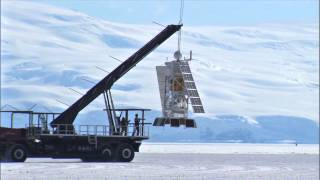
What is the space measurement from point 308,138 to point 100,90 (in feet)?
431

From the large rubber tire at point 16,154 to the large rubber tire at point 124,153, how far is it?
16.3 feet

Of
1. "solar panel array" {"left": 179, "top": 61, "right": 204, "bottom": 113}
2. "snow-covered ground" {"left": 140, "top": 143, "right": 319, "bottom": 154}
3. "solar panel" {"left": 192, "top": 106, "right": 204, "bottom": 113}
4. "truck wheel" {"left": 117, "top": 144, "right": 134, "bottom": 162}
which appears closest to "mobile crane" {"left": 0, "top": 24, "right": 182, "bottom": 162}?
"truck wheel" {"left": 117, "top": 144, "right": 134, "bottom": 162}

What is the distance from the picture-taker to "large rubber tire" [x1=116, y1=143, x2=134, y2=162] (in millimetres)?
56219

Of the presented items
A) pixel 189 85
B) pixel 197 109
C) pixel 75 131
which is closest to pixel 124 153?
pixel 75 131

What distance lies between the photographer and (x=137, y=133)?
57906mm

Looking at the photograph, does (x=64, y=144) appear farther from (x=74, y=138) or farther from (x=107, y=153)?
(x=107, y=153)

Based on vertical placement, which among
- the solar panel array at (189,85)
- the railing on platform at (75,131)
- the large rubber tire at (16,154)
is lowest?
the large rubber tire at (16,154)

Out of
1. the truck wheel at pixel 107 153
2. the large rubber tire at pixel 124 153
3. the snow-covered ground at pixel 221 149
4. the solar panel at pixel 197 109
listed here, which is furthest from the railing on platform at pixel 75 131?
the snow-covered ground at pixel 221 149

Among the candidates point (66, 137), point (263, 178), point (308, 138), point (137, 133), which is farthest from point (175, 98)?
point (308, 138)

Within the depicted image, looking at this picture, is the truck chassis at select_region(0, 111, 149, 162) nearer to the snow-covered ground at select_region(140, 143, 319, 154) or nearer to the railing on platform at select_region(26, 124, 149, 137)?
the railing on platform at select_region(26, 124, 149, 137)

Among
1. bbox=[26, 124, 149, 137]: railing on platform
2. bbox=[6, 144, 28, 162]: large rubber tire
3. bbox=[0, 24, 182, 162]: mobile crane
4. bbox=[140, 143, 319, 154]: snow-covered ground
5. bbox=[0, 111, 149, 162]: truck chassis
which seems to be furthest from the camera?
bbox=[140, 143, 319, 154]: snow-covered ground

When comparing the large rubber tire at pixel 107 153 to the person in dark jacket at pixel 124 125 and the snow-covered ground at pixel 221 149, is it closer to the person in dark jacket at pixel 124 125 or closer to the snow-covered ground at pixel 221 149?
the person in dark jacket at pixel 124 125

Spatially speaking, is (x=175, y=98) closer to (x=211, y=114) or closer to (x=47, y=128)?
(x=47, y=128)

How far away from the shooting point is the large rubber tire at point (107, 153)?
56.3 metres
